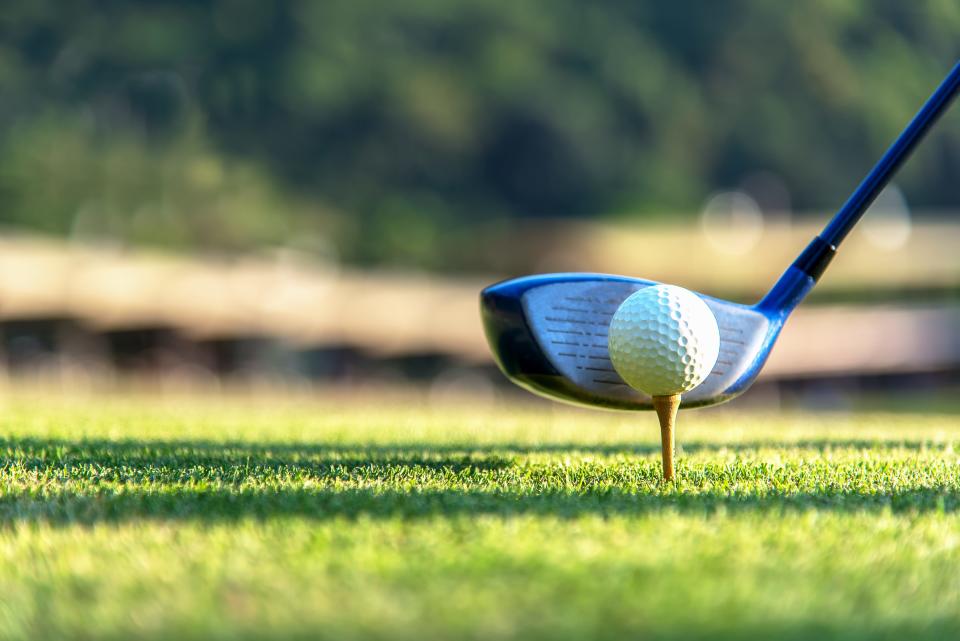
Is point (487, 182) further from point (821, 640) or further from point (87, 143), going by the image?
point (821, 640)

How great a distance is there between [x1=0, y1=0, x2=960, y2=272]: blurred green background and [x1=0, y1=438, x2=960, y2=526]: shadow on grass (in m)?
63.6

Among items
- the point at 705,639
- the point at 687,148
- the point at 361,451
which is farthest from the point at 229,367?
the point at 687,148

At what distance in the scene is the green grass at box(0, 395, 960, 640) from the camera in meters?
2.30

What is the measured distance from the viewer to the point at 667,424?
13.5 feet

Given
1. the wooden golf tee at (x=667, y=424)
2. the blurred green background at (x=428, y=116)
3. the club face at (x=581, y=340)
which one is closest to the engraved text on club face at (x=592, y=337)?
the club face at (x=581, y=340)

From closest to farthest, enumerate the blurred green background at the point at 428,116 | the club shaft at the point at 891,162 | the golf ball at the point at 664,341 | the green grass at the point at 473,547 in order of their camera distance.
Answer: the green grass at the point at 473,547, the golf ball at the point at 664,341, the club shaft at the point at 891,162, the blurred green background at the point at 428,116

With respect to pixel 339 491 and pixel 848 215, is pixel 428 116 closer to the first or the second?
pixel 848 215

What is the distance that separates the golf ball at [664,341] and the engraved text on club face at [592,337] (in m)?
0.31

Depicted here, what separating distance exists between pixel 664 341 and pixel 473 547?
143cm

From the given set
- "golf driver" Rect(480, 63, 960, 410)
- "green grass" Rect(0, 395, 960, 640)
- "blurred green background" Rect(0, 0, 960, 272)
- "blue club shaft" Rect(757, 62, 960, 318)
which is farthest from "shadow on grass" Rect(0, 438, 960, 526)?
"blurred green background" Rect(0, 0, 960, 272)

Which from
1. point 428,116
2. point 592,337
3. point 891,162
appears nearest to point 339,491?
point 592,337

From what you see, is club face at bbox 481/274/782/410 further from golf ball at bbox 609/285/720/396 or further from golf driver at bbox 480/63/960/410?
golf ball at bbox 609/285/720/396

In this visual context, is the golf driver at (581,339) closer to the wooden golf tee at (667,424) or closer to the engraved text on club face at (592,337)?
the engraved text on club face at (592,337)

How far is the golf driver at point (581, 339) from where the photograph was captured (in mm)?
4527
